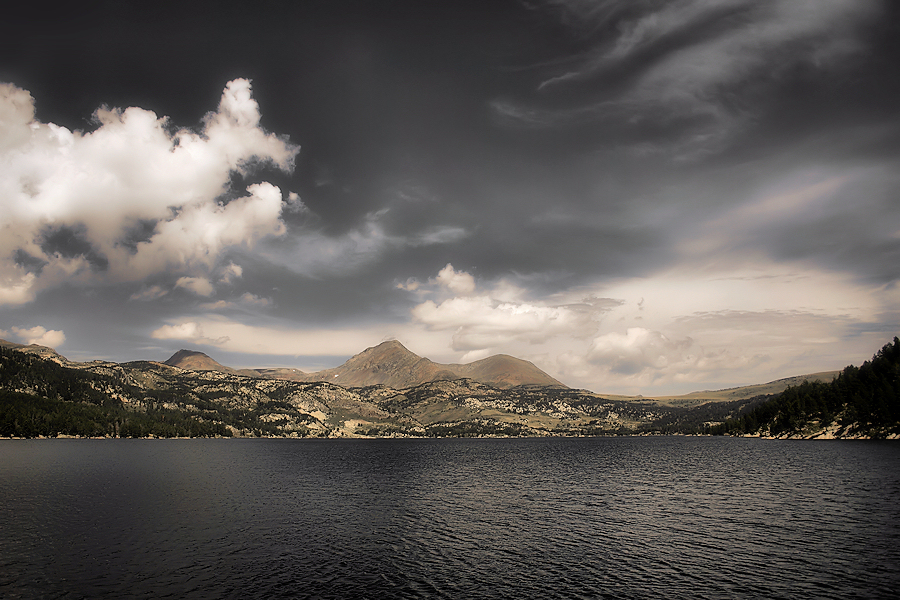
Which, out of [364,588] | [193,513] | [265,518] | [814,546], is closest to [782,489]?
[814,546]

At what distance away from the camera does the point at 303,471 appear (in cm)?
16550

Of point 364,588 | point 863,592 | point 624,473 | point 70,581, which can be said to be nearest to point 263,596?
point 364,588

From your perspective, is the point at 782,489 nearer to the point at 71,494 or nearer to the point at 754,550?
the point at 754,550

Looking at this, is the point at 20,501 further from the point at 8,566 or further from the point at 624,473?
the point at 624,473

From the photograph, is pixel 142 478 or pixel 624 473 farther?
pixel 624 473

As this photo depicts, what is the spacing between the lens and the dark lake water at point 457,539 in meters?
44.1

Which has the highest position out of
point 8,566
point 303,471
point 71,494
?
point 8,566

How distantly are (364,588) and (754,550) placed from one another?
46.5 m

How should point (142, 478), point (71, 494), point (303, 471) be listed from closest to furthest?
point (71, 494), point (142, 478), point (303, 471)

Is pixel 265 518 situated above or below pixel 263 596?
below

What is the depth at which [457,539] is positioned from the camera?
63344 millimetres

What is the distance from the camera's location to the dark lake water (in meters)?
44.1

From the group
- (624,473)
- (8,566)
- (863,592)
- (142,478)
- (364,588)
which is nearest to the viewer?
(863,592)

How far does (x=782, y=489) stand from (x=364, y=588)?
323 feet
